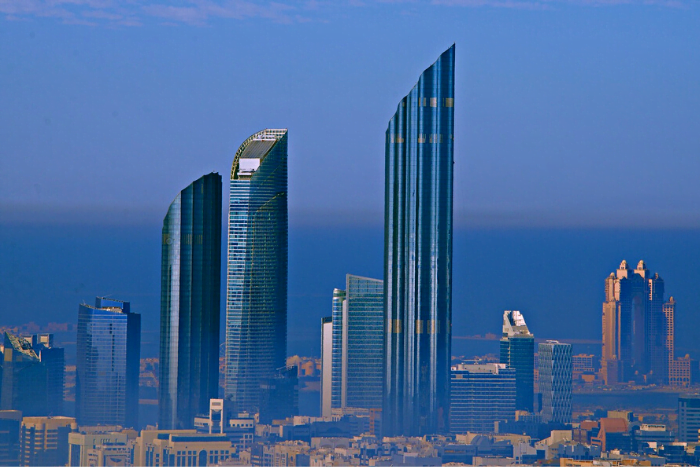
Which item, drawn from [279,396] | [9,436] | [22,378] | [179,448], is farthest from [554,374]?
[9,436]

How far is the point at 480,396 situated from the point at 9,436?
1099 centimetres

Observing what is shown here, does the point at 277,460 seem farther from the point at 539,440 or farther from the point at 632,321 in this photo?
the point at 632,321

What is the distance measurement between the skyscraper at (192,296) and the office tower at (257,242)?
0.41m

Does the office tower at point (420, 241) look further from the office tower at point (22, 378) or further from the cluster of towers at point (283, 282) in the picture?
the office tower at point (22, 378)

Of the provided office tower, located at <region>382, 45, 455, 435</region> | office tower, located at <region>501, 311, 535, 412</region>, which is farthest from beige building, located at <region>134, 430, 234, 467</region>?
office tower, located at <region>501, 311, 535, 412</region>

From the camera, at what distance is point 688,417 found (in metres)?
31.3

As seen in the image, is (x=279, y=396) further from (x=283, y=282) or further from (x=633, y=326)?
(x=633, y=326)

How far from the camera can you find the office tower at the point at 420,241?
114 ft

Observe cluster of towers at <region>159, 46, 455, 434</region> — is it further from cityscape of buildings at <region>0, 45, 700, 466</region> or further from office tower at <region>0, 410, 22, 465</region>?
office tower at <region>0, 410, 22, 465</region>

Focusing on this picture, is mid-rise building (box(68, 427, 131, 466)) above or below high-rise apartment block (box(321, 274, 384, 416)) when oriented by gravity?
below

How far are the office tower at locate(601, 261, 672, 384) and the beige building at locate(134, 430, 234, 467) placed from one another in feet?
32.5

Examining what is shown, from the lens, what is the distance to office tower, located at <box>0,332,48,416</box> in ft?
101

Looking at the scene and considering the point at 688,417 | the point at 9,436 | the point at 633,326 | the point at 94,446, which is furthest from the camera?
the point at 633,326

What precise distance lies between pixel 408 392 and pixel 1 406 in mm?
9104
